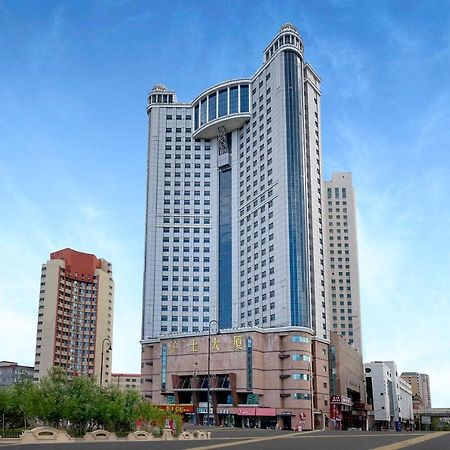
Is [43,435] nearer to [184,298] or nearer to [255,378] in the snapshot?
[255,378]

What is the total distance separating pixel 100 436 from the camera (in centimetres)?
4712

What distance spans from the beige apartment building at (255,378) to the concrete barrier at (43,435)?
72692mm

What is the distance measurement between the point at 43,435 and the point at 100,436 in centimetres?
528

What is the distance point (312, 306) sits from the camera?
411ft

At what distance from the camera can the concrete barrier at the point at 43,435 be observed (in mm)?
41616

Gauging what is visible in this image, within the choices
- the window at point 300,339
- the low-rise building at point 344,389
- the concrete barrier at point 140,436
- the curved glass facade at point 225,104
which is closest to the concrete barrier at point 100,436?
the concrete barrier at point 140,436

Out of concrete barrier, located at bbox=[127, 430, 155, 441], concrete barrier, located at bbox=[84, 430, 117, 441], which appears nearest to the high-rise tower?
concrete barrier, located at bbox=[127, 430, 155, 441]

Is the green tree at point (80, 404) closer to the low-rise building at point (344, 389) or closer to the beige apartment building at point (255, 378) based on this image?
the beige apartment building at point (255, 378)

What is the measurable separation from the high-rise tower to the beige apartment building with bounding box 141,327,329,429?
586 centimetres

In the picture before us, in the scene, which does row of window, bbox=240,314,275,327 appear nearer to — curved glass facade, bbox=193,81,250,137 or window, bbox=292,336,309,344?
window, bbox=292,336,309,344

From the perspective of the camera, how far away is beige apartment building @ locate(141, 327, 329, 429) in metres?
113

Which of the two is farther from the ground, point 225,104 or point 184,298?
point 225,104

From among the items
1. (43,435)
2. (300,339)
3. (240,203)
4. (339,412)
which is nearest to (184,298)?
(240,203)

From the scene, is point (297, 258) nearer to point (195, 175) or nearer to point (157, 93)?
point (195, 175)
